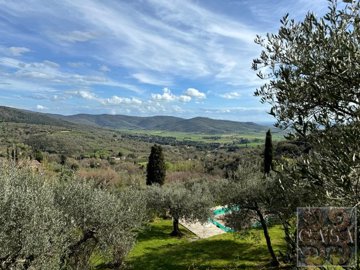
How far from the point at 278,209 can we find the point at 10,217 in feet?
41.6

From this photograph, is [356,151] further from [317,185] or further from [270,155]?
[270,155]

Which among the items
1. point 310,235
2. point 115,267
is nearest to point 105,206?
point 115,267

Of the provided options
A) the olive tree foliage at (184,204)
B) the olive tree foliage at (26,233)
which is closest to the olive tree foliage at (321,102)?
the olive tree foliage at (26,233)

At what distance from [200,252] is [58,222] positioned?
18.0m

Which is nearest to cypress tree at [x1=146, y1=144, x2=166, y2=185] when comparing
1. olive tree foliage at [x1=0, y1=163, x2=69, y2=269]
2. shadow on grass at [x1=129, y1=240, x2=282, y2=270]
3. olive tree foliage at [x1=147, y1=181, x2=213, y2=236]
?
olive tree foliage at [x1=147, y1=181, x2=213, y2=236]

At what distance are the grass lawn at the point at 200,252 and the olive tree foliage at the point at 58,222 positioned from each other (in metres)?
4.81

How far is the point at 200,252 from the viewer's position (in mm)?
27125

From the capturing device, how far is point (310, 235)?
650 centimetres

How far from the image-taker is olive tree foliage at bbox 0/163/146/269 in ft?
32.9

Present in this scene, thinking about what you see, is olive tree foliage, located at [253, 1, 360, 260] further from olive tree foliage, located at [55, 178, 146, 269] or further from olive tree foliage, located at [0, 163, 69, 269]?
olive tree foliage, located at [55, 178, 146, 269]

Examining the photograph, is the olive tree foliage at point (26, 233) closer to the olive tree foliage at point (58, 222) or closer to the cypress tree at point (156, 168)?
the olive tree foliage at point (58, 222)

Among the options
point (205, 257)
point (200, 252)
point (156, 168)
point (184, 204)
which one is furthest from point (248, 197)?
point (156, 168)

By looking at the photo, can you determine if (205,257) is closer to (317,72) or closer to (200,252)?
(200,252)

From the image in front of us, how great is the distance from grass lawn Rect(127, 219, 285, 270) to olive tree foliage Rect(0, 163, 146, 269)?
190 inches
